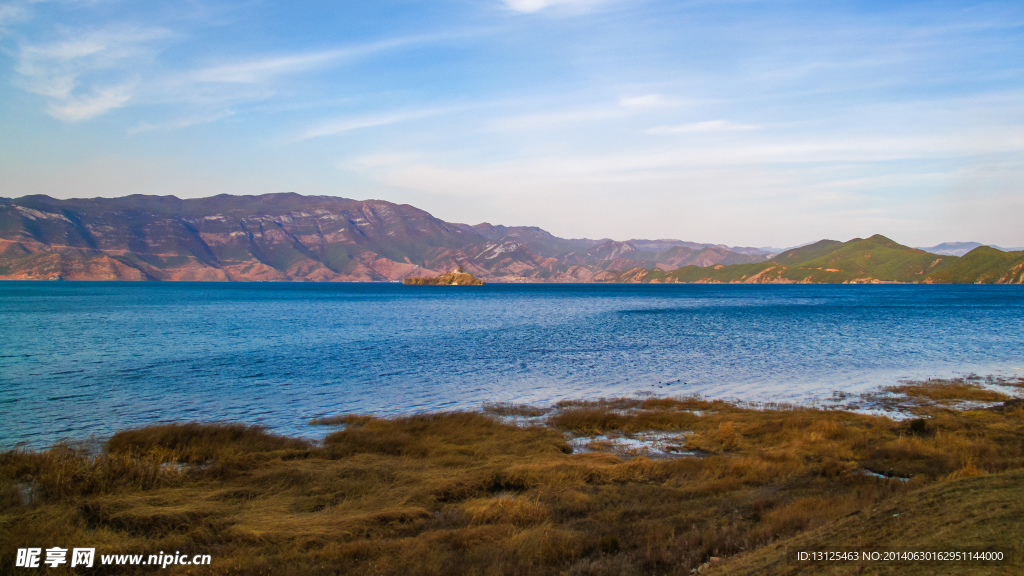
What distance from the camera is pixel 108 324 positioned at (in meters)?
61.3

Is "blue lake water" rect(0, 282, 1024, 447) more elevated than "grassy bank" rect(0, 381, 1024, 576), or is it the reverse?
"grassy bank" rect(0, 381, 1024, 576)

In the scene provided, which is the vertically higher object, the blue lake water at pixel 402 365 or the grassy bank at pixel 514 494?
the grassy bank at pixel 514 494

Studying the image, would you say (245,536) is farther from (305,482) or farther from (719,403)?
(719,403)

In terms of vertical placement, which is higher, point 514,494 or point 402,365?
point 514,494

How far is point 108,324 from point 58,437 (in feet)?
172

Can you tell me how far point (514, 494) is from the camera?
41.8 feet

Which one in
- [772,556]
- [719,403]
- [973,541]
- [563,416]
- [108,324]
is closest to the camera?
[973,541]

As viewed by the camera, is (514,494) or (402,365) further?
(402,365)

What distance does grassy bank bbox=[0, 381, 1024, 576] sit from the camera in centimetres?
871

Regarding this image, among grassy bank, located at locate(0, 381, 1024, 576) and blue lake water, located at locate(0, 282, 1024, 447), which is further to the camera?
blue lake water, located at locate(0, 282, 1024, 447)

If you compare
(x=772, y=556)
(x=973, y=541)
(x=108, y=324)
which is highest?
(x=973, y=541)

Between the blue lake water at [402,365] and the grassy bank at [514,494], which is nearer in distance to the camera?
the grassy bank at [514,494]

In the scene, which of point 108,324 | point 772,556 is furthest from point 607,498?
point 108,324

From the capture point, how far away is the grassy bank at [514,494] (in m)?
8.71
